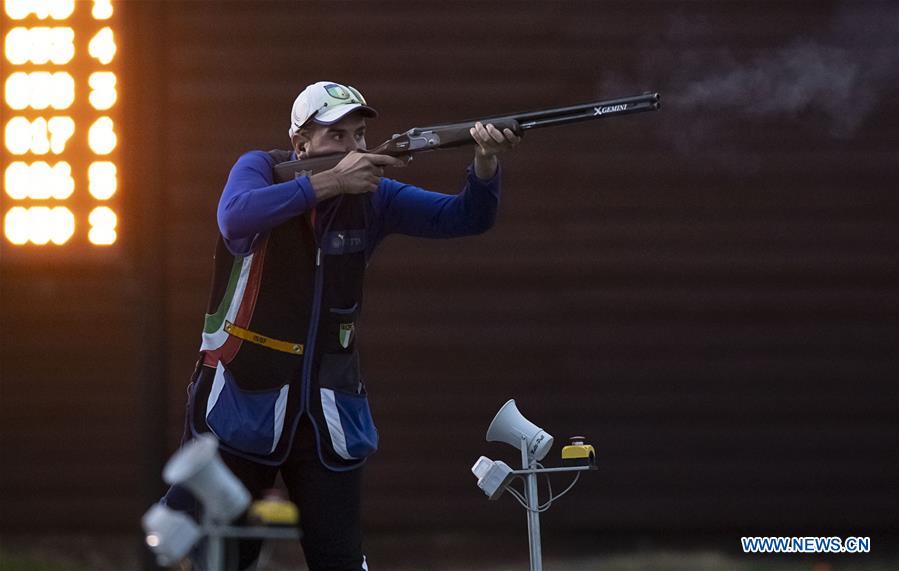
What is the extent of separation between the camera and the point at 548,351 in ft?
20.4

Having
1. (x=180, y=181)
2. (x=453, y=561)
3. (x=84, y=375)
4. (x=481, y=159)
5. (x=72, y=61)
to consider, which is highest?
(x=72, y=61)

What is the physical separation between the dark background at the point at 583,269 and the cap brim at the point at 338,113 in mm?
2172

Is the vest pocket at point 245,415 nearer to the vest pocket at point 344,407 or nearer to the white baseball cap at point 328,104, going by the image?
the vest pocket at point 344,407

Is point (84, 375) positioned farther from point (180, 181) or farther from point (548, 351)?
point (548, 351)

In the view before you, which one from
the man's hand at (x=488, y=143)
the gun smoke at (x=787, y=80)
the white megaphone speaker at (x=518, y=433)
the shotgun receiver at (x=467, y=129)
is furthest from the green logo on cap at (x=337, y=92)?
the gun smoke at (x=787, y=80)

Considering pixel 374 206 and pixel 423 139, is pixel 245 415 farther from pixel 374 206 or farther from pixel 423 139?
pixel 423 139

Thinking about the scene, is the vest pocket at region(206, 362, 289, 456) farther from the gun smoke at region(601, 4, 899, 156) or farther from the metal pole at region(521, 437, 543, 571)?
the gun smoke at region(601, 4, 899, 156)

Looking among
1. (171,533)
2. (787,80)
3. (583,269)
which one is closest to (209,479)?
(171,533)

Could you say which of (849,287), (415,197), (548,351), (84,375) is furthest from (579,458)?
(84,375)

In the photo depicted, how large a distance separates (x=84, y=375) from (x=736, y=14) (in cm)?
342

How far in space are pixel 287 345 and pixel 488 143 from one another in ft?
2.76

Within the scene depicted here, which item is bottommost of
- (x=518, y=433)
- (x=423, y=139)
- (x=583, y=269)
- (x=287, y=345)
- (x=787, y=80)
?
(x=518, y=433)

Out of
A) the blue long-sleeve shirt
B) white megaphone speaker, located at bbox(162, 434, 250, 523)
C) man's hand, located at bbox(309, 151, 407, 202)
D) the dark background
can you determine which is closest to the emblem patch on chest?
the blue long-sleeve shirt

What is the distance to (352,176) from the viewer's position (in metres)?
3.88
